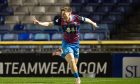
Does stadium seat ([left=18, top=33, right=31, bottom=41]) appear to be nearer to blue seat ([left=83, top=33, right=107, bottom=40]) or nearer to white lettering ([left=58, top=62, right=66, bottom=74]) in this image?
blue seat ([left=83, top=33, right=107, bottom=40])

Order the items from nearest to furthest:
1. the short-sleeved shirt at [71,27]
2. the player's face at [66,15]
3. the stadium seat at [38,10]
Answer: the player's face at [66,15], the short-sleeved shirt at [71,27], the stadium seat at [38,10]

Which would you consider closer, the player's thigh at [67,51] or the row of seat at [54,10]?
the player's thigh at [67,51]

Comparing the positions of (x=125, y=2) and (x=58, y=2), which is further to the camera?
(x=58, y=2)

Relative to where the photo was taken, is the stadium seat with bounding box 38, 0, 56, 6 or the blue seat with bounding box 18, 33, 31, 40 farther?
the stadium seat with bounding box 38, 0, 56, 6

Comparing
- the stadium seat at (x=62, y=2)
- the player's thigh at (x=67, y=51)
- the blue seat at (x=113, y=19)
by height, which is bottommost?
the blue seat at (x=113, y=19)

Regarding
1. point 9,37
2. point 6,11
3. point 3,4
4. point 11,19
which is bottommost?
point 9,37

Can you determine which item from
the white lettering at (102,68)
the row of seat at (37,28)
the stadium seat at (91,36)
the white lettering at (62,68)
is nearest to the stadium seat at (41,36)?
the row of seat at (37,28)

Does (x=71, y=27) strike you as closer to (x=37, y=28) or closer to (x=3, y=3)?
(x=37, y=28)

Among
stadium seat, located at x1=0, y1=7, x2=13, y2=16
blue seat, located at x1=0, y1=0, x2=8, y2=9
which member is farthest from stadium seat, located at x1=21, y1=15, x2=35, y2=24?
blue seat, located at x1=0, y1=0, x2=8, y2=9

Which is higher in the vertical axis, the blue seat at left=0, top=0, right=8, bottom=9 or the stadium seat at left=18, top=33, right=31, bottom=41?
the blue seat at left=0, top=0, right=8, bottom=9

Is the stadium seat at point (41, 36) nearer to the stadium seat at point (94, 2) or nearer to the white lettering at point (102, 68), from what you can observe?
the stadium seat at point (94, 2)

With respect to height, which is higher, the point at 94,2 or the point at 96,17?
the point at 94,2

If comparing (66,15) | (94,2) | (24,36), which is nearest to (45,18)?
(94,2)

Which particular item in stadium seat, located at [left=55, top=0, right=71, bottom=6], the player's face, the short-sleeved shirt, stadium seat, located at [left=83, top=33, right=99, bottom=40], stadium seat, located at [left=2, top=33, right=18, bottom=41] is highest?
the player's face
